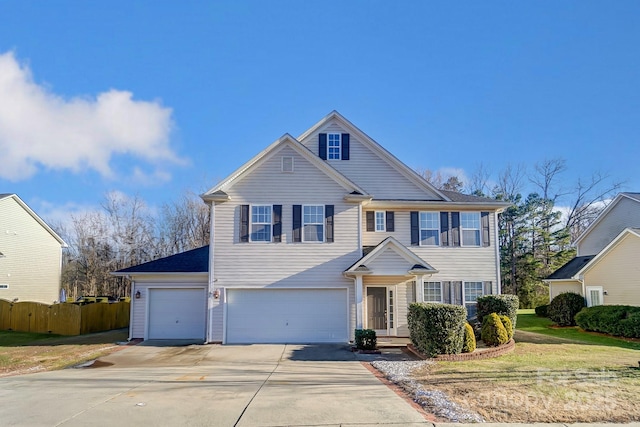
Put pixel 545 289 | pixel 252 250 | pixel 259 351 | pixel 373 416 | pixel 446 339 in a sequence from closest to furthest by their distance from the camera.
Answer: pixel 373 416 < pixel 446 339 < pixel 259 351 < pixel 252 250 < pixel 545 289

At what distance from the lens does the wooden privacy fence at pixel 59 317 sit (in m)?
20.5

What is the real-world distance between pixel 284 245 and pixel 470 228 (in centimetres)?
780

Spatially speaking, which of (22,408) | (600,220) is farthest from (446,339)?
(600,220)

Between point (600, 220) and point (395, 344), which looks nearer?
point (395, 344)

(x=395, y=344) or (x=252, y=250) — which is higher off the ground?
(x=252, y=250)

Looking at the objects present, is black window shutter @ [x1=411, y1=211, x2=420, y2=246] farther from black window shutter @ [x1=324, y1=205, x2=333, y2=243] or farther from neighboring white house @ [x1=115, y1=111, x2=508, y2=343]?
black window shutter @ [x1=324, y1=205, x2=333, y2=243]

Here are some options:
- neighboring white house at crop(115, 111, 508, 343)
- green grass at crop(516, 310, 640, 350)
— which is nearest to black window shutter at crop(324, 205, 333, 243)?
neighboring white house at crop(115, 111, 508, 343)

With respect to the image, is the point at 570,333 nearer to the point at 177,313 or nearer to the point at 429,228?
the point at 429,228

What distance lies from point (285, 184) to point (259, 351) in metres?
6.09

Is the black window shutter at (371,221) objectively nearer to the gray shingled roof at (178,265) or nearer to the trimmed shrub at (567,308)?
the gray shingled roof at (178,265)

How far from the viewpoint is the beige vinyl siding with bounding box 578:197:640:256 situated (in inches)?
974

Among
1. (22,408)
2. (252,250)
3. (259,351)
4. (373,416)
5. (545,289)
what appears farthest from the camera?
(545,289)

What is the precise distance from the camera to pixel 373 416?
713 cm

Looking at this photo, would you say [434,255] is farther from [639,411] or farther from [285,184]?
[639,411]
